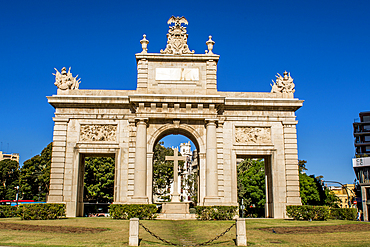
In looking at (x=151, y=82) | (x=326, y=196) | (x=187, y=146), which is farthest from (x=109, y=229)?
(x=187, y=146)

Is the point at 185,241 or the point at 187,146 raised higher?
the point at 187,146

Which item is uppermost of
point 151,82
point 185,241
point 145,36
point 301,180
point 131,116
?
point 145,36

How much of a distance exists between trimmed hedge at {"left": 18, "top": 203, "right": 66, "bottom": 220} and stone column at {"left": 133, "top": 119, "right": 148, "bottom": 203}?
5.68 m

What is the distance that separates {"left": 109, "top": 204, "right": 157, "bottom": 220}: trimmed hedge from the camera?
27.5 metres

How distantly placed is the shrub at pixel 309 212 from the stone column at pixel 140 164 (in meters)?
11.5

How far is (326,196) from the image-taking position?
58750mm

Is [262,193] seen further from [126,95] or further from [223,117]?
[126,95]

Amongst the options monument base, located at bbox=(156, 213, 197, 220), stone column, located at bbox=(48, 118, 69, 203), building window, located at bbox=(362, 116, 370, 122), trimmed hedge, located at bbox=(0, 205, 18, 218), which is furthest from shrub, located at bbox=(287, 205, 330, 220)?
building window, located at bbox=(362, 116, 370, 122)

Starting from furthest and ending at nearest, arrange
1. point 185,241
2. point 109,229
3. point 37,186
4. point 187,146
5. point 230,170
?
point 187,146, point 37,186, point 230,170, point 109,229, point 185,241

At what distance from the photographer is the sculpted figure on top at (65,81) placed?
32219 millimetres

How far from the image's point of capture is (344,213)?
29125 mm

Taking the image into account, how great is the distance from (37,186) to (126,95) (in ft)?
129

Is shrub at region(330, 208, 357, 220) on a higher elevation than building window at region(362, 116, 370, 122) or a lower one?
lower

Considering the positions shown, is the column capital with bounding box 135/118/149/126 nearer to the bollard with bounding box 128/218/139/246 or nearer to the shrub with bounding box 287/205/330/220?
the shrub with bounding box 287/205/330/220
